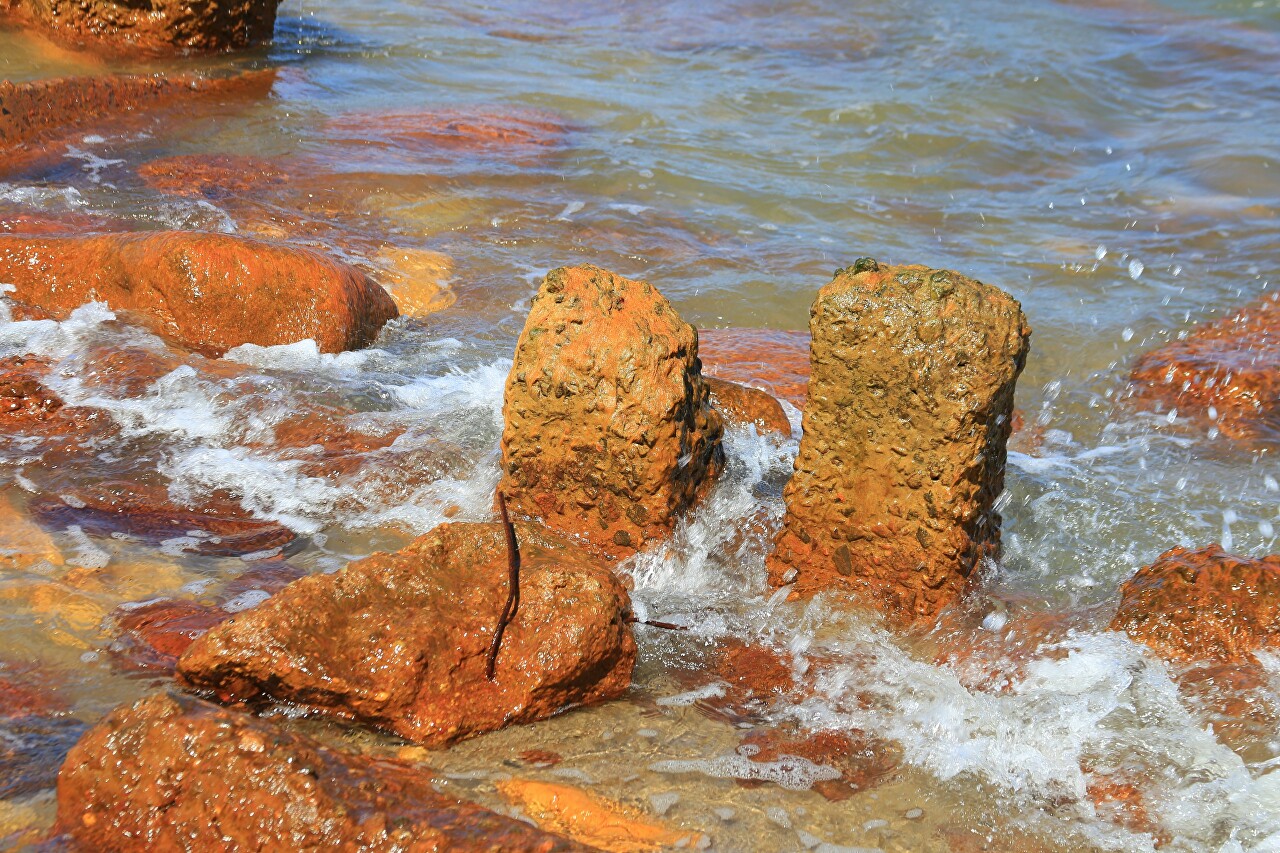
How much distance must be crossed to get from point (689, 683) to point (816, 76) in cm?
1009

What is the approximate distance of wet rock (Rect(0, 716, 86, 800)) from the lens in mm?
2572

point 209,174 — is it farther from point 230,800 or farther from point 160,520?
point 230,800

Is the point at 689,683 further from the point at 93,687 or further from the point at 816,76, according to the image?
the point at 816,76

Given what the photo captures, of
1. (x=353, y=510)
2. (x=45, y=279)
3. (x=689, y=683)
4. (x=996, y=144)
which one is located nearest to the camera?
(x=689, y=683)

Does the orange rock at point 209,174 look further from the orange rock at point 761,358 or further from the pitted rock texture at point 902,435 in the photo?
the pitted rock texture at point 902,435

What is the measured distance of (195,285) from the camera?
528 centimetres

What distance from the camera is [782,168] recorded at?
30.8 feet

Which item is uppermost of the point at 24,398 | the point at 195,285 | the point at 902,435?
the point at 902,435

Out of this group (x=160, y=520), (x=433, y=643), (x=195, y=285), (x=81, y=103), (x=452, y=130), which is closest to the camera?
(x=433, y=643)

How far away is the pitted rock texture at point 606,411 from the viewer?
141 inches

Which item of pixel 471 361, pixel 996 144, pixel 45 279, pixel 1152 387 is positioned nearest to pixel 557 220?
pixel 471 361

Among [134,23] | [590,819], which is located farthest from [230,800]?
[134,23]

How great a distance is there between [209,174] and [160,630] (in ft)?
17.0

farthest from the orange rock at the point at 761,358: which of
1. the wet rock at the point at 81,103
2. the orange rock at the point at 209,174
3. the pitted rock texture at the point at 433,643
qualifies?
the wet rock at the point at 81,103
